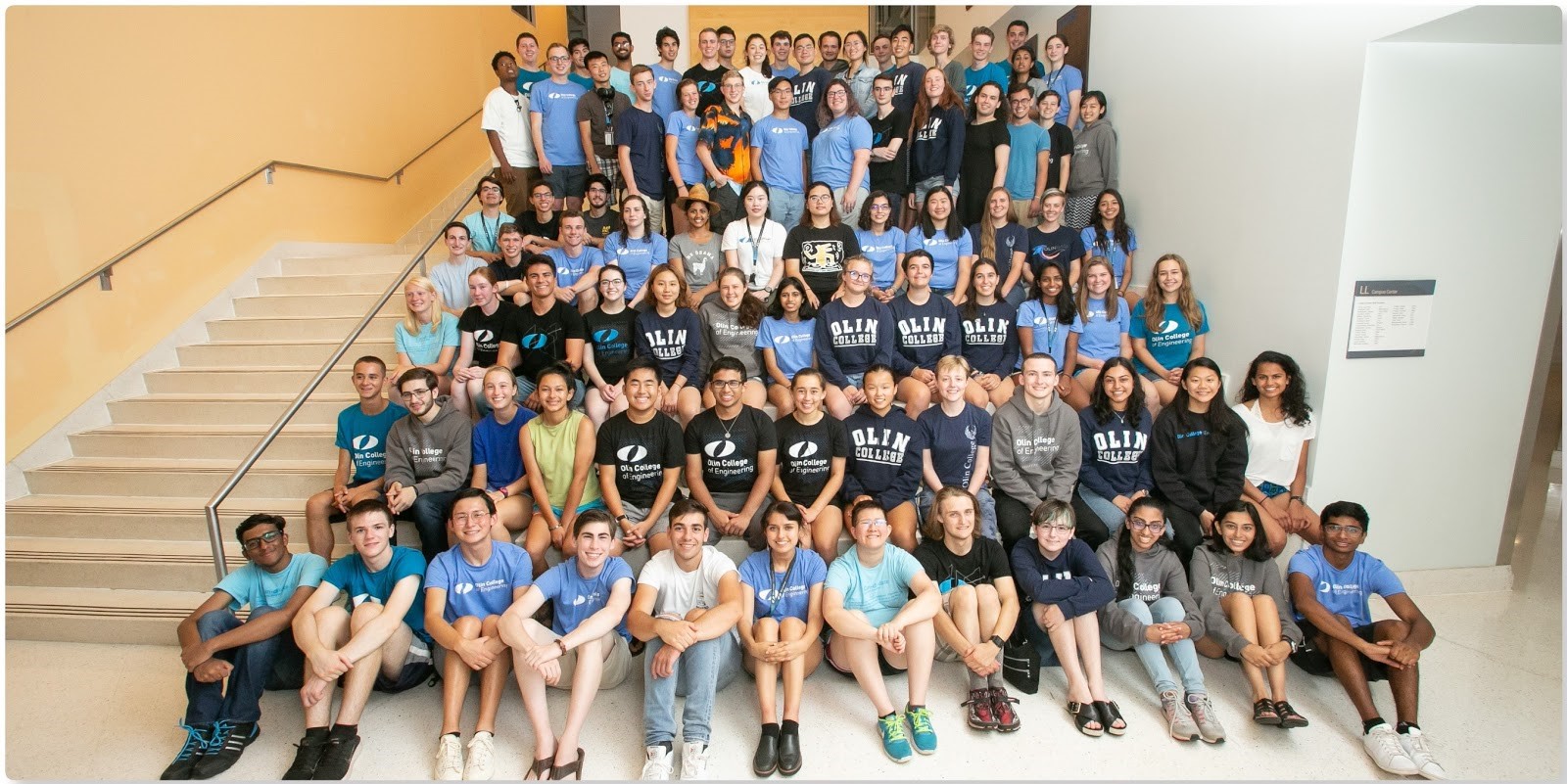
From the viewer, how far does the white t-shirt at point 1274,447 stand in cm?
396

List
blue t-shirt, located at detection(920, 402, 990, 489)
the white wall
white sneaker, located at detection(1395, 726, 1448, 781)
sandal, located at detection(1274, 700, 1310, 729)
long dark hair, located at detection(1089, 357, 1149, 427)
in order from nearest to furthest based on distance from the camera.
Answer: white sneaker, located at detection(1395, 726, 1448, 781) < sandal, located at detection(1274, 700, 1310, 729) < the white wall < blue t-shirt, located at detection(920, 402, 990, 489) < long dark hair, located at detection(1089, 357, 1149, 427)

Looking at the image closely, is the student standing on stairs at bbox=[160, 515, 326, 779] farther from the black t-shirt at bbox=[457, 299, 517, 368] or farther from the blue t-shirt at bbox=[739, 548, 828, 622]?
the blue t-shirt at bbox=[739, 548, 828, 622]

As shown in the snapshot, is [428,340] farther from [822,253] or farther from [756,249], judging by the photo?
[822,253]

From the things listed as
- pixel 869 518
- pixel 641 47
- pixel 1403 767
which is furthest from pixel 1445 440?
pixel 641 47

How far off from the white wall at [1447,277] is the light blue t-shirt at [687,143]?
4.01m

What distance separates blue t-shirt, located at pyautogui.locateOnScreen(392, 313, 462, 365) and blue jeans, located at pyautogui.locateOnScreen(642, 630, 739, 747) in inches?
96.3

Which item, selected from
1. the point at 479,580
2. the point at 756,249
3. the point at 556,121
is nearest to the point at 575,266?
the point at 756,249

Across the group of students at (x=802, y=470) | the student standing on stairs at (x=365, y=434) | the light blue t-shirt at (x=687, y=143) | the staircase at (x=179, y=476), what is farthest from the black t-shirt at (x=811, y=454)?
the light blue t-shirt at (x=687, y=143)

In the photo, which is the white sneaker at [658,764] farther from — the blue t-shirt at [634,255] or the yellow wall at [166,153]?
the yellow wall at [166,153]

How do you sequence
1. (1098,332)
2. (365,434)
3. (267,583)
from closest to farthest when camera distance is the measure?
1. (267,583)
2. (365,434)
3. (1098,332)

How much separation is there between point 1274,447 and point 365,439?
467 centimetres

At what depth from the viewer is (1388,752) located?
2855mm

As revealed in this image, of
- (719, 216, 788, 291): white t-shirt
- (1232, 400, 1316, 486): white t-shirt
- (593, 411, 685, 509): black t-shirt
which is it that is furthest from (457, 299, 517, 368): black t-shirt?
(1232, 400, 1316, 486): white t-shirt

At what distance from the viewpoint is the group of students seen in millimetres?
→ 3092
